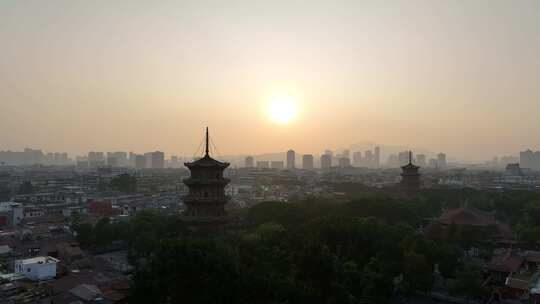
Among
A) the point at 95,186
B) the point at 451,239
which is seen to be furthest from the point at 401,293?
the point at 95,186

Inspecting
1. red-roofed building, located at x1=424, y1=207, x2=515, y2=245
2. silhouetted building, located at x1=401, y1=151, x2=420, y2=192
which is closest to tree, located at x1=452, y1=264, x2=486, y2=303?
red-roofed building, located at x1=424, y1=207, x2=515, y2=245

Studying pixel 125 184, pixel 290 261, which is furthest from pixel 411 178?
pixel 125 184

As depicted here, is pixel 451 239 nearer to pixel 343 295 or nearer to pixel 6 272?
pixel 343 295

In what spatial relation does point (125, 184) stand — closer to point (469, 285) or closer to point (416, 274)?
point (416, 274)

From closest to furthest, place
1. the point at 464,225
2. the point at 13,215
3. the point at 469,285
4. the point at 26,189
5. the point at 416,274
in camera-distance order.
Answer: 1. the point at 469,285
2. the point at 416,274
3. the point at 464,225
4. the point at 13,215
5. the point at 26,189

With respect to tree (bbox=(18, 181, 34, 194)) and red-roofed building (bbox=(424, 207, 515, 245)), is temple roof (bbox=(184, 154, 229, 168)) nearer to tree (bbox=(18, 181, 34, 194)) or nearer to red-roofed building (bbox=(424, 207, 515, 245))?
red-roofed building (bbox=(424, 207, 515, 245))
